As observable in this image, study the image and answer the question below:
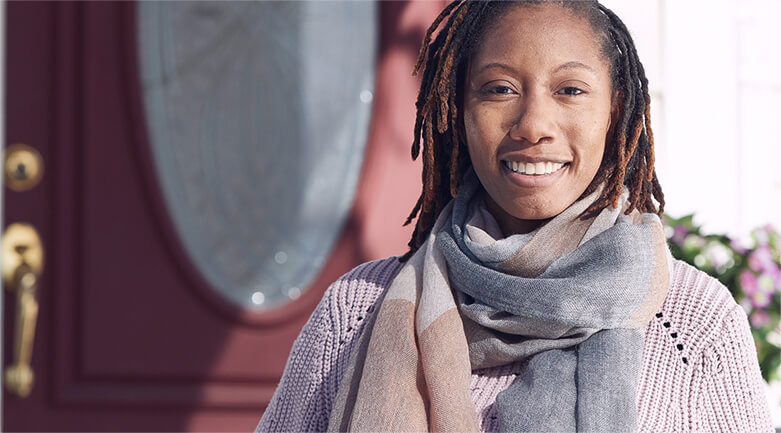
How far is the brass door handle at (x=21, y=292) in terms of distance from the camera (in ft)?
8.74

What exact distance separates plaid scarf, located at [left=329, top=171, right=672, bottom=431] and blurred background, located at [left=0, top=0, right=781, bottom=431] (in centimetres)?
117

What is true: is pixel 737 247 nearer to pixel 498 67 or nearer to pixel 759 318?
pixel 759 318

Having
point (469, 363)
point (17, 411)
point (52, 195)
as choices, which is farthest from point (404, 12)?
point (469, 363)

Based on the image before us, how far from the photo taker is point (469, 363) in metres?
1.55

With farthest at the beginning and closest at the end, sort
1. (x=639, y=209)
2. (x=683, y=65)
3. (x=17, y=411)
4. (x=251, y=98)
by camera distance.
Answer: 1. (x=683, y=65)
2. (x=251, y=98)
3. (x=17, y=411)
4. (x=639, y=209)

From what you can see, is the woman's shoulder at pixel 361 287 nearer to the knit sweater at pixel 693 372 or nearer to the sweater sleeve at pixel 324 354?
the sweater sleeve at pixel 324 354

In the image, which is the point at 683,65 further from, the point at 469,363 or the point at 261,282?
the point at 469,363

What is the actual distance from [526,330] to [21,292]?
1599 millimetres

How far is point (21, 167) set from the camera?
8.89 feet

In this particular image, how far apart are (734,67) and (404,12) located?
1.20 metres

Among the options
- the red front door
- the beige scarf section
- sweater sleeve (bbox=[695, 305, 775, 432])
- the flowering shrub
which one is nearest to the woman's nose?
the beige scarf section

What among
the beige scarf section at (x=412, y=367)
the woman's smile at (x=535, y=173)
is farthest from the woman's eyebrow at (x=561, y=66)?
the beige scarf section at (x=412, y=367)

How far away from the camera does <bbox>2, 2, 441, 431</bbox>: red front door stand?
2.72 metres

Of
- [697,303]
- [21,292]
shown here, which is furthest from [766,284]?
[21,292]
